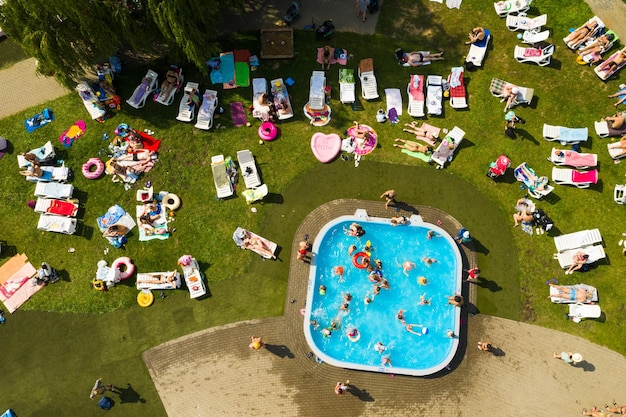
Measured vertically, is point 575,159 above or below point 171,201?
below

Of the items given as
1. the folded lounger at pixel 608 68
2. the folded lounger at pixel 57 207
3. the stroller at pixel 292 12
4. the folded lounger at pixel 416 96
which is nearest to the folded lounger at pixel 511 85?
the folded lounger at pixel 608 68

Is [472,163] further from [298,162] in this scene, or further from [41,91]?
[41,91]

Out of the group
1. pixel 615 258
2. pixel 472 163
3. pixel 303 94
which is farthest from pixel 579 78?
pixel 303 94

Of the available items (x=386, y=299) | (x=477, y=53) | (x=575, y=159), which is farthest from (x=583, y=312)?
(x=477, y=53)

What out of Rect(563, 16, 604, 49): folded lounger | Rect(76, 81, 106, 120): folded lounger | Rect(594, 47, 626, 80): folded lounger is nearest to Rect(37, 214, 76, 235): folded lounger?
Rect(76, 81, 106, 120): folded lounger

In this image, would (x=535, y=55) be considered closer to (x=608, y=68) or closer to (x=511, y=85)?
(x=511, y=85)

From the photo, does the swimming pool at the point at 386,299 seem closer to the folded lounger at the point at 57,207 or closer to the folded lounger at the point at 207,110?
the folded lounger at the point at 207,110
